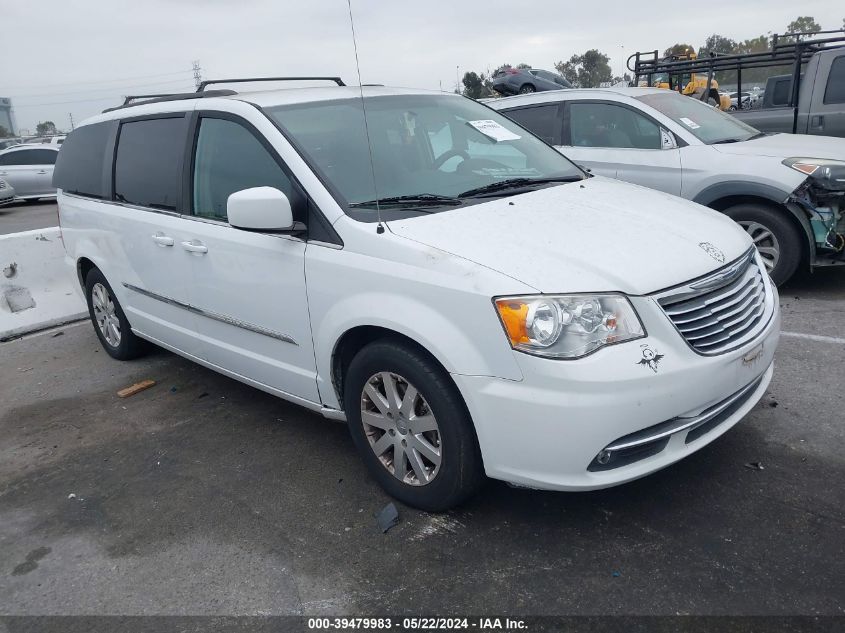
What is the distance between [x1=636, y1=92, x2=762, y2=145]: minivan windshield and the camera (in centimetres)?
650

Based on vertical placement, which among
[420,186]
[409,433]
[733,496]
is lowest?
[733,496]

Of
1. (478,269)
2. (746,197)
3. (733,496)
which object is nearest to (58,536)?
(478,269)

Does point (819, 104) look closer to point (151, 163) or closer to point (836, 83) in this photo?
point (836, 83)

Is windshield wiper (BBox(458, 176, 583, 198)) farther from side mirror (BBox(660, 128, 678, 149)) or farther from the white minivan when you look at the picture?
side mirror (BBox(660, 128, 678, 149))

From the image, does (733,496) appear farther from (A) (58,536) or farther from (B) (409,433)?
(A) (58,536)

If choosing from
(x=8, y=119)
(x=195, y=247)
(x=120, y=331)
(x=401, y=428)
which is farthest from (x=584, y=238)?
(x=8, y=119)

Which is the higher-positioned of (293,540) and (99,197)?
(99,197)

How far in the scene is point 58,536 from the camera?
339 cm

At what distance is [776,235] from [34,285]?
6.65 m

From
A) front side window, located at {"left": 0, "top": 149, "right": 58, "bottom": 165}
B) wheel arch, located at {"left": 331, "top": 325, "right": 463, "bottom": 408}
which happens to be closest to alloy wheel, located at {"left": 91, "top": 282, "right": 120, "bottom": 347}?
wheel arch, located at {"left": 331, "top": 325, "right": 463, "bottom": 408}

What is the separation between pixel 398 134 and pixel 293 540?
6.96 feet

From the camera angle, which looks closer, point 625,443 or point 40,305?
point 625,443

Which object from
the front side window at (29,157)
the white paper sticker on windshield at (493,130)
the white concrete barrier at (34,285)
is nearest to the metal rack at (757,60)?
the white paper sticker on windshield at (493,130)

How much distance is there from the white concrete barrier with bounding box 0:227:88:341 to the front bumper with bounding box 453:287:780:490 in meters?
5.27
